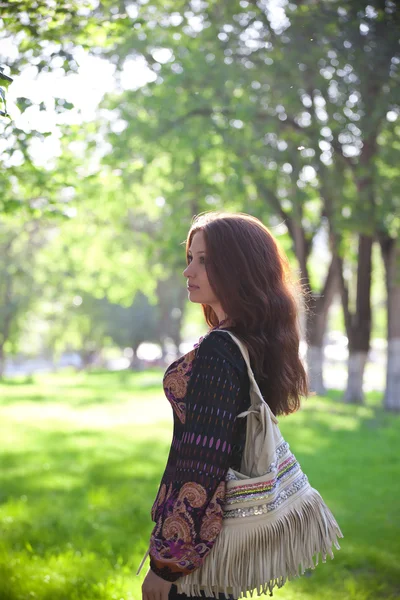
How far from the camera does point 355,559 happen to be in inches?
252

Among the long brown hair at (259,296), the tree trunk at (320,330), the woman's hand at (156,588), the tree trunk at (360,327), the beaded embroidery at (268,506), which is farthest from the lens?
the tree trunk at (320,330)

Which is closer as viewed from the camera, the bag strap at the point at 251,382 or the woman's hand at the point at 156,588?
the woman's hand at the point at 156,588

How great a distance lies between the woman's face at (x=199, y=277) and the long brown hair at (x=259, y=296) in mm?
26

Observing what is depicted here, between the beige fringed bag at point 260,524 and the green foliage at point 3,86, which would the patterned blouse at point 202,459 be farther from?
the green foliage at point 3,86

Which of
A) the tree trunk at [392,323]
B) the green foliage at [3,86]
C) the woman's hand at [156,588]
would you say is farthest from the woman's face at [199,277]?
the tree trunk at [392,323]

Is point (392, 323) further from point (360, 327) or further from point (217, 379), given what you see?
point (217, 379)

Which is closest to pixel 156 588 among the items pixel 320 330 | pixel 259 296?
pixel 259 296

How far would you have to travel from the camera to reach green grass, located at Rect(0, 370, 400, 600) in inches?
221

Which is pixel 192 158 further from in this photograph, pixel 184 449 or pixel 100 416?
pixel 184 449

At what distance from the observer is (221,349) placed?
259 centimetres

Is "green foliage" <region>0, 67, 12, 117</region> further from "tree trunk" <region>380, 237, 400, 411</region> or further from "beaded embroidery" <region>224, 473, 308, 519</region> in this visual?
"tree trunk" <region>380, 237, 400, 411</region>

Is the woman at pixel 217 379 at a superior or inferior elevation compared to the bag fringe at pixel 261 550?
superior

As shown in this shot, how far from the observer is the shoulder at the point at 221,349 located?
8.45ft

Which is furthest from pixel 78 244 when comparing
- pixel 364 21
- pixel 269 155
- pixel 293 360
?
pixel 293 360
